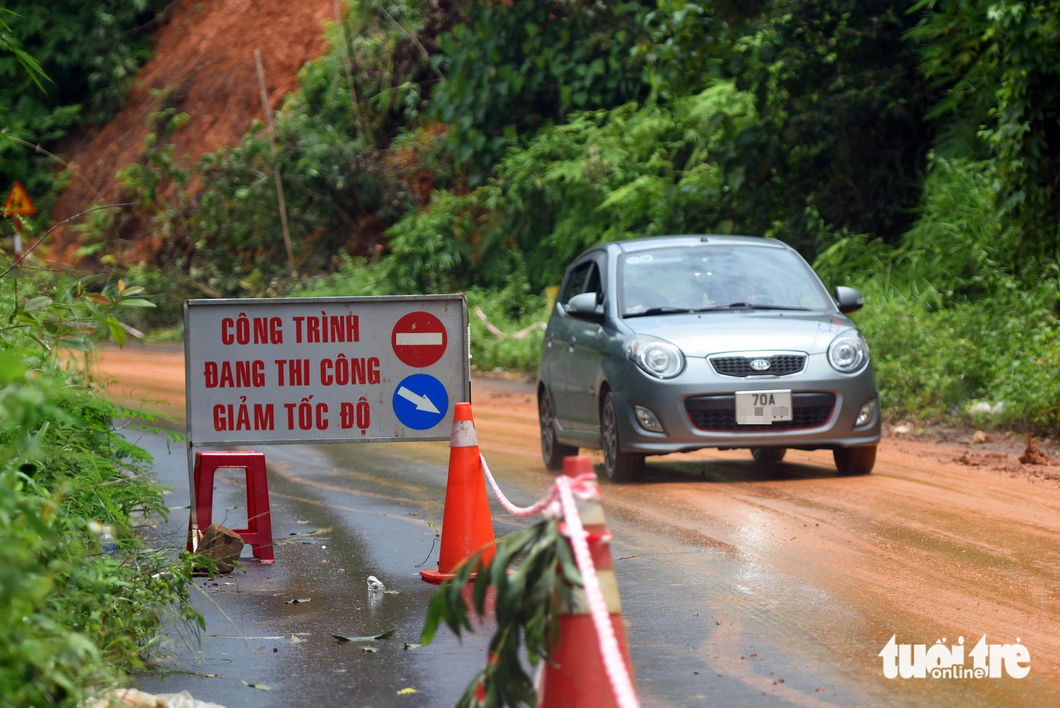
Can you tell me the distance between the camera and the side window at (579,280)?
11133mm

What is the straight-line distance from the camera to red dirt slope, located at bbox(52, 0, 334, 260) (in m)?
39.7

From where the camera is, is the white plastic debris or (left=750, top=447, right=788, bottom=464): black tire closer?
the white plastic debris

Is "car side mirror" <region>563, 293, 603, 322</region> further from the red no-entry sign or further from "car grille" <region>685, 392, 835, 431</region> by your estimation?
the red no-entry sign

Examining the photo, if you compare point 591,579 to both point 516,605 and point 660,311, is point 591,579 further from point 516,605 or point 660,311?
point 660,311

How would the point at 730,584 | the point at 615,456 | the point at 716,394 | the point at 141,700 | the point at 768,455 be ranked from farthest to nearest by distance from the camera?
the point at 768,455 → the point at 615,456 → the point at 716,394 → the point at 730,584 → the point at 141,700

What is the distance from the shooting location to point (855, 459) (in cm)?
965

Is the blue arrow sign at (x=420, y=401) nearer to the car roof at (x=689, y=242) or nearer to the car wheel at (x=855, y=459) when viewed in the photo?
the car wheel at (x=855, y=459)

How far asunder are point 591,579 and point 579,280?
26.6 ft

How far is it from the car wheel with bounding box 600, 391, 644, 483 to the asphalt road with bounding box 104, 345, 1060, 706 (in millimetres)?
129

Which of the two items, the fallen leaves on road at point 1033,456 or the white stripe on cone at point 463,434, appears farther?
the fallen leaves on road at point 1033,456

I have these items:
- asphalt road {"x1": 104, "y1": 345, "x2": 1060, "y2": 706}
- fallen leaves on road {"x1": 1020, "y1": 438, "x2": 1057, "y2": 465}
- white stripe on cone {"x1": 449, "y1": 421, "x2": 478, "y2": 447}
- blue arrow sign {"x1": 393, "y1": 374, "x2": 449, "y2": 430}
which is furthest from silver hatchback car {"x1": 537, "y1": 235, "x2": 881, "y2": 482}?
white stripe on cone {"x1": 449, "y1": 421, "x2": 478, "y2": 447}

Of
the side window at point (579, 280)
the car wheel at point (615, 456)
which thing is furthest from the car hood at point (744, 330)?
the side window at point (579, 280)

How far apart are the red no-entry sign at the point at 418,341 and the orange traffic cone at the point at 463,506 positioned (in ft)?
2.28

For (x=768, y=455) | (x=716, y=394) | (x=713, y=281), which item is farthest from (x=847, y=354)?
(x=768, y=455)
